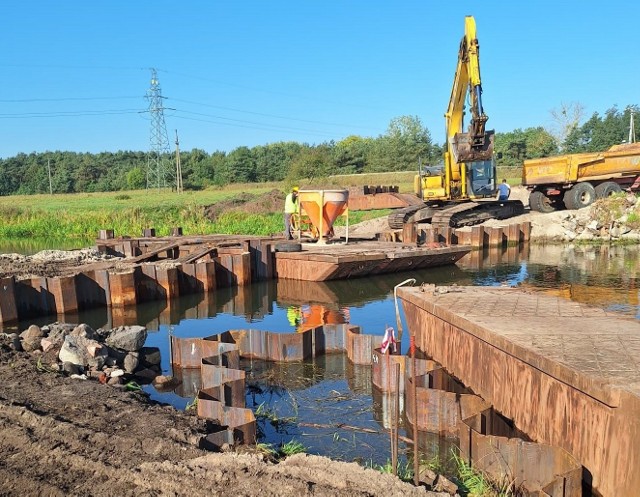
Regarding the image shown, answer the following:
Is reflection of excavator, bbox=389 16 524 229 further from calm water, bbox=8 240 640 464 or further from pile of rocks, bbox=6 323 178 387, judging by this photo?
pile of rocks, bbox=6 323 178 387

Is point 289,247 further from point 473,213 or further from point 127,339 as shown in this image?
point 473,213

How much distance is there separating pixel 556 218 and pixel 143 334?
771 inches

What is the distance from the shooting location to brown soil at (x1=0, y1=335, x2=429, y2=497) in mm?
4062

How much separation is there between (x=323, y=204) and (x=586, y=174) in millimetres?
13322

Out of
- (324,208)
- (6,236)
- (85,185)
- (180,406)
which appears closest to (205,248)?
(324,208)

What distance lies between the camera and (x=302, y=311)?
40.5 feet

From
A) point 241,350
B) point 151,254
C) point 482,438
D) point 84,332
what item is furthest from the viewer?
point 151,254

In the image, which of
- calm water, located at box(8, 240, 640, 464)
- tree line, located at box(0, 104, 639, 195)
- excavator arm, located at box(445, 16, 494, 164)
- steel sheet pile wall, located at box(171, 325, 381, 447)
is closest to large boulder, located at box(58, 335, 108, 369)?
calm water, located at box(8, 240, 640, 464)

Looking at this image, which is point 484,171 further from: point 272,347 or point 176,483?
point 176,483

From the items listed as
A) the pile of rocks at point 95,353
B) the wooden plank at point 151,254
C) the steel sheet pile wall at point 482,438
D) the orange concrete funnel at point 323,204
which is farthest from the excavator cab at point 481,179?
the pile of rocks at point 95,353

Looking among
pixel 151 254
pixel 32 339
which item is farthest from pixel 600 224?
pixel 32 339

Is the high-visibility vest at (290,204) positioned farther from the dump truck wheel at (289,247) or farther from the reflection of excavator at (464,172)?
the reflection of excavator at (464,172)

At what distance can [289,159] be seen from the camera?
71.2 metres

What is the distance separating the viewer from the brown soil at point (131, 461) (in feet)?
13.3
